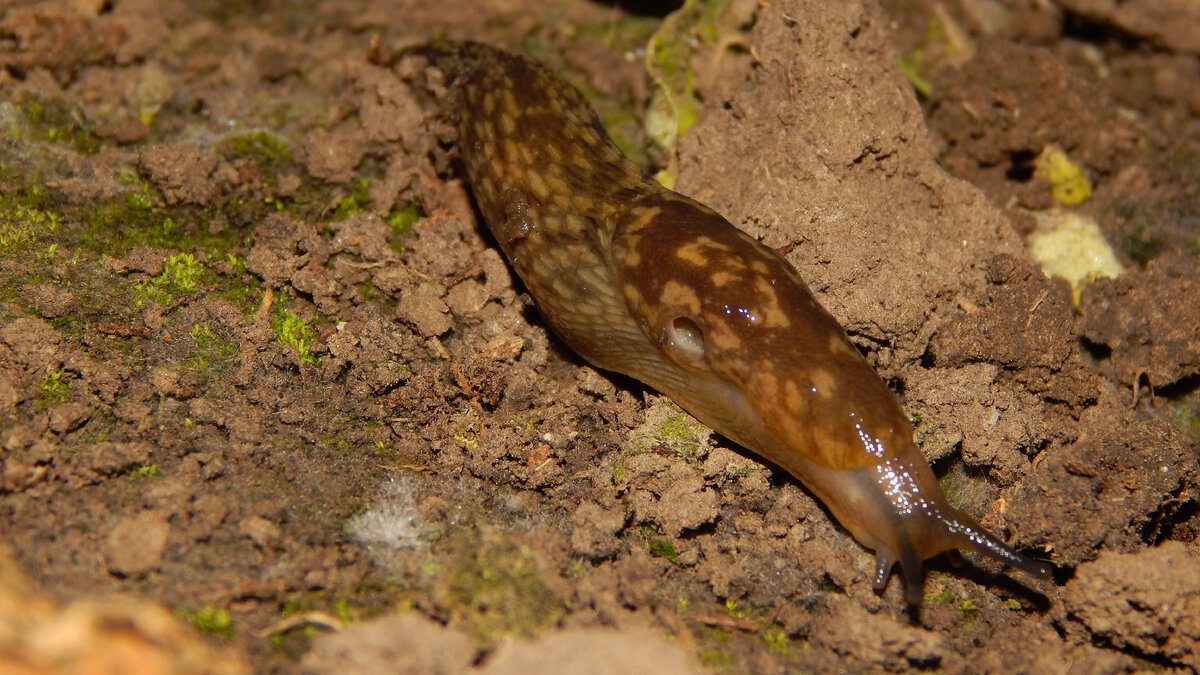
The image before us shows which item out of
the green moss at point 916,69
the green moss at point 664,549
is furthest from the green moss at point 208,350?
the green moss at point 916,69

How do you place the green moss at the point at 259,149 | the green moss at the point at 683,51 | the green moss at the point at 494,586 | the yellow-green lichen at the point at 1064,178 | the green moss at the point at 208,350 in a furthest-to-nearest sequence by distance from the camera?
1. the yellow-green lichen at the point at 1064,178
2. the green moss at the point at 683,51
3. the green moss at the point at 259,149
4. the green moss at the point at 208,350
5. the green moss at the point at 494,586

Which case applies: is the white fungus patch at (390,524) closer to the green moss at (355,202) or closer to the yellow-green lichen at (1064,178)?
the green moss at (355,202)

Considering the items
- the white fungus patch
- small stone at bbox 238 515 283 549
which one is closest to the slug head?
the white fungus patch

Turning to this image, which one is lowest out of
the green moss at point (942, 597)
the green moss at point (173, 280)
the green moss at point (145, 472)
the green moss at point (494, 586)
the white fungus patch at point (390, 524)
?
the green moss at point (942, 597)

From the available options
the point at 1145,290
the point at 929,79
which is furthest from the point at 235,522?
the point at 929,79

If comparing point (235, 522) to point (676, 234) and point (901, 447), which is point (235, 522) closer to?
point (676, 234)

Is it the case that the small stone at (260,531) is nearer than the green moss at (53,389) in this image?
Yes

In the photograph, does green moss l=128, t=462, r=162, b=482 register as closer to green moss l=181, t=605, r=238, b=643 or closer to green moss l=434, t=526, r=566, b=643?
green moss l=181, t=605, r=238, b=643
